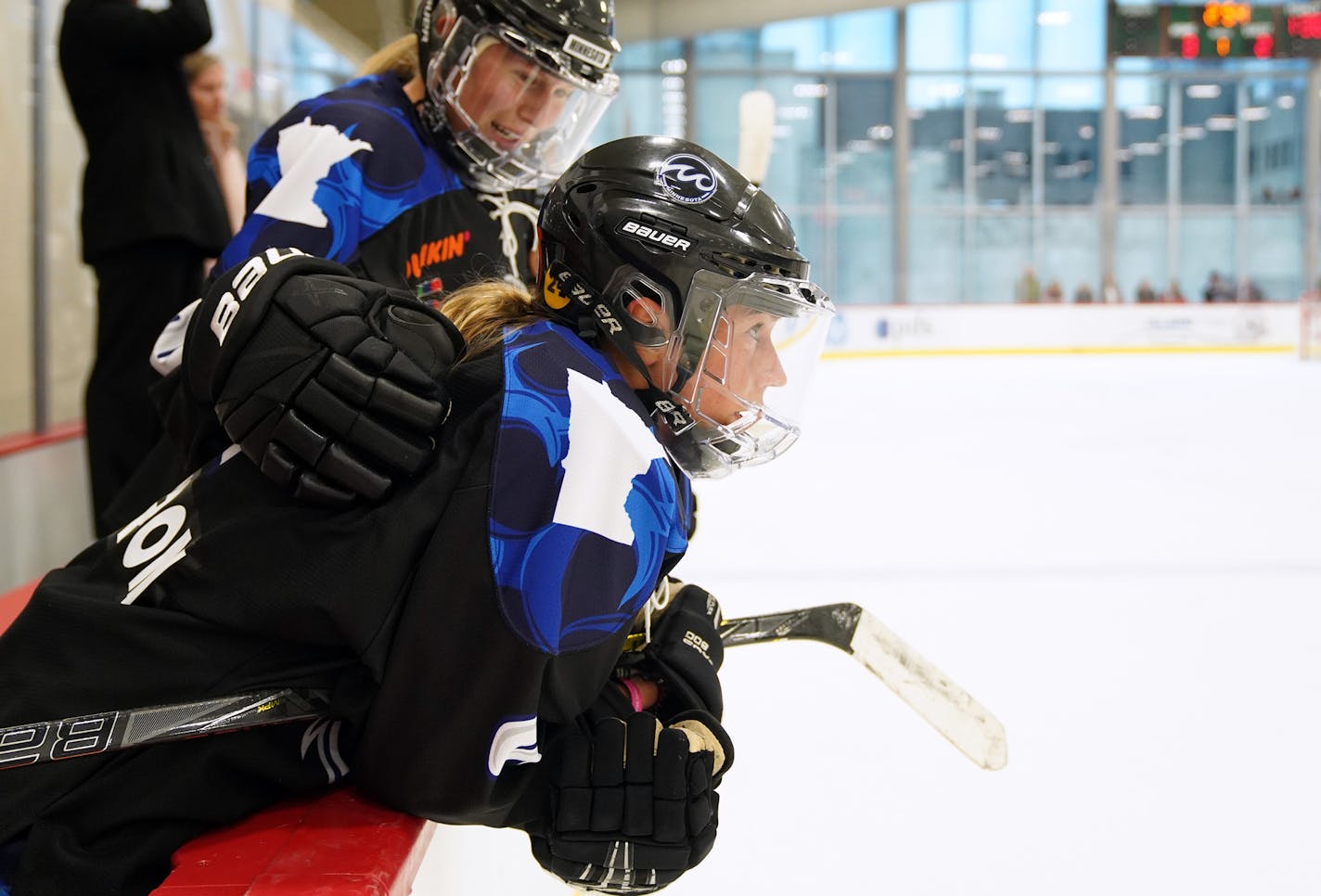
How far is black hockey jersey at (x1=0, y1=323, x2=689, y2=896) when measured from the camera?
3.09ft

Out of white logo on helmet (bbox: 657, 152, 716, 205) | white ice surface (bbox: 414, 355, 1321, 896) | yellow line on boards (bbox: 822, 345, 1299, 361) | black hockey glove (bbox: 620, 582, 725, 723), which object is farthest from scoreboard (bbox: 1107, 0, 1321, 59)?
black hockey glove (bbox: 620, 582, 725, 723)

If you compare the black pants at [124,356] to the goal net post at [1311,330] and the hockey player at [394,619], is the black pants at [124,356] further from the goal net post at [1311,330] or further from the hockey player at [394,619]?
the goal net post at [1311,330]

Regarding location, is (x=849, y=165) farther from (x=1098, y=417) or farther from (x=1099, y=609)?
(x=1099, y=609)

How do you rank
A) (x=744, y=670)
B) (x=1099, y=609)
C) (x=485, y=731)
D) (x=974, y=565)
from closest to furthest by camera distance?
(x=485, y=731), (x=744, y=670), (x=1099, y=609), (x=974, y=565)

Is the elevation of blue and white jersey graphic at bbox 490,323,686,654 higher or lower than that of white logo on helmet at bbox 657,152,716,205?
lower

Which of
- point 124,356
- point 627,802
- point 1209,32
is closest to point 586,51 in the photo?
point 627,802

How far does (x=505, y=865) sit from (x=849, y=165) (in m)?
15.2

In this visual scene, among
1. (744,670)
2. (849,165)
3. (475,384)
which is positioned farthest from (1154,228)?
(475,384)

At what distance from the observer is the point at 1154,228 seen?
1570cm

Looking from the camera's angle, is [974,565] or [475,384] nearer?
[475,384]

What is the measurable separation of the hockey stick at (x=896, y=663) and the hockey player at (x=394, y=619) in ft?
1.48

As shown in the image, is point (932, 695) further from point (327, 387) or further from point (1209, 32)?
point (1209, 32)

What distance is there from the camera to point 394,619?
3.15 feet

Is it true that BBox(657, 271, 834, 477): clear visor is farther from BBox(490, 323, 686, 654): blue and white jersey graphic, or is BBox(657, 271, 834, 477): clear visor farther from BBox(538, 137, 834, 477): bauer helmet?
BBox(490, 323, 686, 654): blue and white jersey graphic
